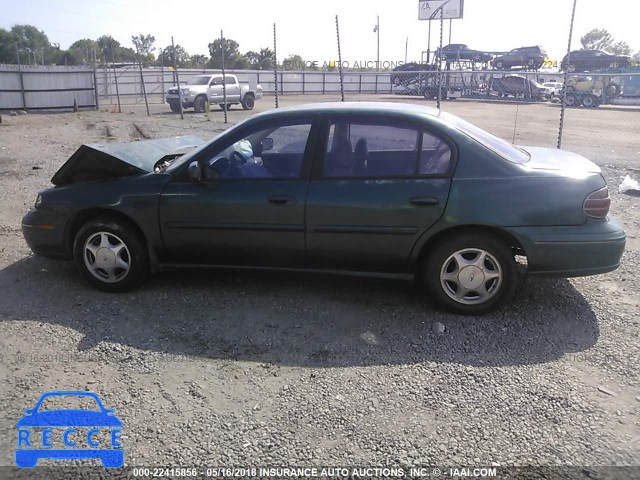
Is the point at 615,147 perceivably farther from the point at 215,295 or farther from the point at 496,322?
the point at 215,295

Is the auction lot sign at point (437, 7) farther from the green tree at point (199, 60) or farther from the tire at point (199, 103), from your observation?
the green tree at point (199, 60)

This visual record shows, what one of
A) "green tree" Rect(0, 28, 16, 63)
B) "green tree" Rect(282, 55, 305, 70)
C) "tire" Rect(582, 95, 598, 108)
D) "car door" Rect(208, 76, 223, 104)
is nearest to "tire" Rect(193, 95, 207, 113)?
"car door" Rect(208, 76, 223, 104)

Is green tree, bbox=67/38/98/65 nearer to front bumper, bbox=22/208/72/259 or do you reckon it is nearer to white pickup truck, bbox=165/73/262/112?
white pickup truck, bbox=165/73/262/112

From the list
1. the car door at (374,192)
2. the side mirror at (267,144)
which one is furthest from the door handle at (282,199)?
the side mirror at (267,144)

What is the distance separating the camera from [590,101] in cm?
2609

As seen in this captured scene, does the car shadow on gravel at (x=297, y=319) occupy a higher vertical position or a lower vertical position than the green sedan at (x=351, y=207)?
lower

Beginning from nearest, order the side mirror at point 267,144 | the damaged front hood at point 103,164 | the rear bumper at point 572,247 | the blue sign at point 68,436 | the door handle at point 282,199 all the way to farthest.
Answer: the blue sign at point 68,436, the rear bumper at point 572,247, the door handle at point 282,199, the side mirror at point 267,144, the damaged front hood at point 103,164

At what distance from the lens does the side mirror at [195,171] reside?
13.9 ft

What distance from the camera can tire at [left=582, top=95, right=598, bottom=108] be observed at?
85.2 feet

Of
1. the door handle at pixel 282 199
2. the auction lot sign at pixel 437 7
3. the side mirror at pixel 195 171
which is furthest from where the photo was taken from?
the auction lot sign at pixel 437 7

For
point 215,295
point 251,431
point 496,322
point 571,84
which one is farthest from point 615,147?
point 571,84

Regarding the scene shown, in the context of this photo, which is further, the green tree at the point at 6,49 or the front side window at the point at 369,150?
the green tree at the point at 6,49

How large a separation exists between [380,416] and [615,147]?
1280 centimetres

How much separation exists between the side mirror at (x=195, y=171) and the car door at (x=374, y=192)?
88 cm
